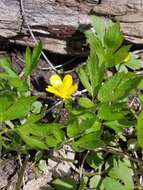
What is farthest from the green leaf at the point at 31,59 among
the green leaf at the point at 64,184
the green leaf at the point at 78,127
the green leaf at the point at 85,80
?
the green leaf at the point at 64,184

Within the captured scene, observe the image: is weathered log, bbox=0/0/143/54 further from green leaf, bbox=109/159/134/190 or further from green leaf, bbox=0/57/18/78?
green leaf, bbox=109/159/134/190

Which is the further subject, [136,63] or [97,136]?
[136,63]

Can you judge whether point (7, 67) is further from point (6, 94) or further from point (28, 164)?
point (28, 164)

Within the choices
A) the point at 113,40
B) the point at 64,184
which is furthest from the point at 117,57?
the point at 64,184

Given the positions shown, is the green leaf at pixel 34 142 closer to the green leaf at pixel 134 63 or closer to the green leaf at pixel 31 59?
the green leaf at pixel 31 59

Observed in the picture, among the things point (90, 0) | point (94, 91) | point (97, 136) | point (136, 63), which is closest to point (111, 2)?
point (90, 0)

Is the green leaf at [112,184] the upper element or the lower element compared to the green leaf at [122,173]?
lower

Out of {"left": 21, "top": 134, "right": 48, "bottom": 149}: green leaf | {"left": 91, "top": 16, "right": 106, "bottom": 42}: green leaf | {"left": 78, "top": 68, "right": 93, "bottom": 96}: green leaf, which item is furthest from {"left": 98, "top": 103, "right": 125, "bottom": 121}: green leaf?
{"left": 91, "top": 16, "right": 106, "bottom": 42}: green leaf

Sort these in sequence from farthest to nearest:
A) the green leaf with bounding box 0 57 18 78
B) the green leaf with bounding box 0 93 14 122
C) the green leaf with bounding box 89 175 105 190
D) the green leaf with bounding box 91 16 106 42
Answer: the green leaf with bounding box 91 16 106 42
the green leaf with bounding box 89 175 105 190
the green leaf with bounding box 0 57 18 78
the green leaf with bounding box 0 93 14 122
